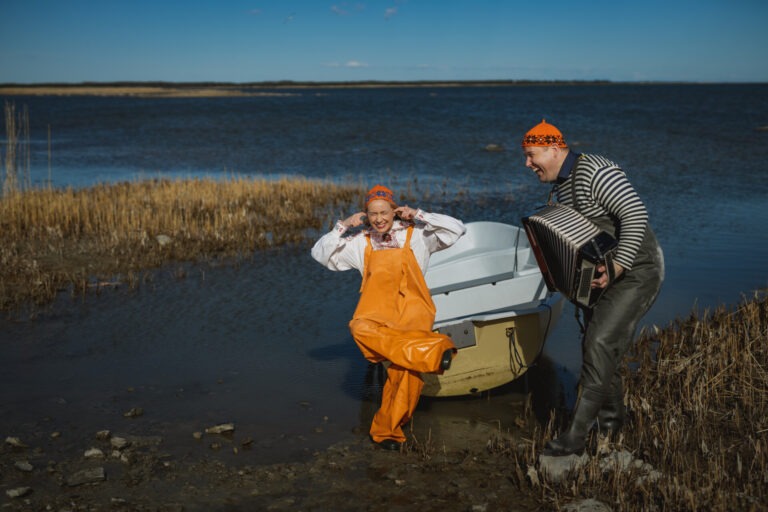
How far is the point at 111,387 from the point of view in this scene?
6.26 meters

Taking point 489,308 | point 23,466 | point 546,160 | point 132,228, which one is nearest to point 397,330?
point 546,160

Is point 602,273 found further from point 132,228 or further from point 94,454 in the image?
point 132,228

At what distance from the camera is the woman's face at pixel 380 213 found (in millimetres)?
4812

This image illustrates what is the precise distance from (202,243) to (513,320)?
23.8ft

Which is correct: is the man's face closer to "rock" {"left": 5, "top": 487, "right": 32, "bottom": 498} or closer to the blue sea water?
the blue sea water

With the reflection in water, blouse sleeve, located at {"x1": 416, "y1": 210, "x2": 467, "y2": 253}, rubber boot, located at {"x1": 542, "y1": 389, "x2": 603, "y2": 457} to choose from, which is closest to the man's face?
blouse sleeve, located at {"x1": 416, "y1": 210, "x2": 467, "y2": 253}

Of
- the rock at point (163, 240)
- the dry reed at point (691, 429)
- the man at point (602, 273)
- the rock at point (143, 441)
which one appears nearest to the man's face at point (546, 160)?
the man at point (602, 273)

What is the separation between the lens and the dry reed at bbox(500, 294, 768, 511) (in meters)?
3.92

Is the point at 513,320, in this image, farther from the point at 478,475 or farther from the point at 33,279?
the point at 33,279

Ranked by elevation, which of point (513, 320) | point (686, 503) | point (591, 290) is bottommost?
point (686, 503)

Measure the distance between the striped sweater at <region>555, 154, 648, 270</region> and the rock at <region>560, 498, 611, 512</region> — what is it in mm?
1388

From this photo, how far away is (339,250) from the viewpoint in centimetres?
504

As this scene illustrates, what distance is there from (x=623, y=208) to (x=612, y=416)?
1560 millimetres

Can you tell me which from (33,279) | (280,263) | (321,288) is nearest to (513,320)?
(321,288)
